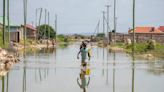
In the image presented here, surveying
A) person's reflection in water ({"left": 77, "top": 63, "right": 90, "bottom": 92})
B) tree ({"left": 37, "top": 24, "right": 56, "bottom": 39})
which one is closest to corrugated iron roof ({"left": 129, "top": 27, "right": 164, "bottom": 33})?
tree ({"left": 37, "top": 24, "right": 56, "bottom": 39})

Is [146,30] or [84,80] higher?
[146,30]

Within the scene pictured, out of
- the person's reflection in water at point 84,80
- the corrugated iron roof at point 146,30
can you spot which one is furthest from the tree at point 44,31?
the person's reflection in water at point 84,80

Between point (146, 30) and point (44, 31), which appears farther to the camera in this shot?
point (146, 30)

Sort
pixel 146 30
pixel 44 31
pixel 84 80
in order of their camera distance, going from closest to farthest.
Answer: pixel 84 80, pixel 44 31, pixel 146 30

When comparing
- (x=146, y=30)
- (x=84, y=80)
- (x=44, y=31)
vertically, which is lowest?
(x=84, y=80)

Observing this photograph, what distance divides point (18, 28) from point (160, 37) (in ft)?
81.5

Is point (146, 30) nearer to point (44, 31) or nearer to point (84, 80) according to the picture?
point (44, 31)

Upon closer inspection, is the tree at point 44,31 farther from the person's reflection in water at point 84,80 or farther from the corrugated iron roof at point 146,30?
the person's reflection in water at point 84,80

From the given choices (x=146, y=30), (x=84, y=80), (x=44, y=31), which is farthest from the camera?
(x=146, y=30)

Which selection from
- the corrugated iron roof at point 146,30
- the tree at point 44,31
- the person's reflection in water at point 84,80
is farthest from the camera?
the corrugated iron roof at point 146,30

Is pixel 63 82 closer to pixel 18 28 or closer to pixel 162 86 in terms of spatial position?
pixel 162 86

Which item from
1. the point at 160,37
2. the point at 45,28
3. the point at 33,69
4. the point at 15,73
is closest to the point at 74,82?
the point at 15,73

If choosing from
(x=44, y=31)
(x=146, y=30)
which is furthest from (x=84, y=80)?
(x=146, y=30)

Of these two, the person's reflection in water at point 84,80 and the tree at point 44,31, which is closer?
the person's reflection in water at point 84,80
